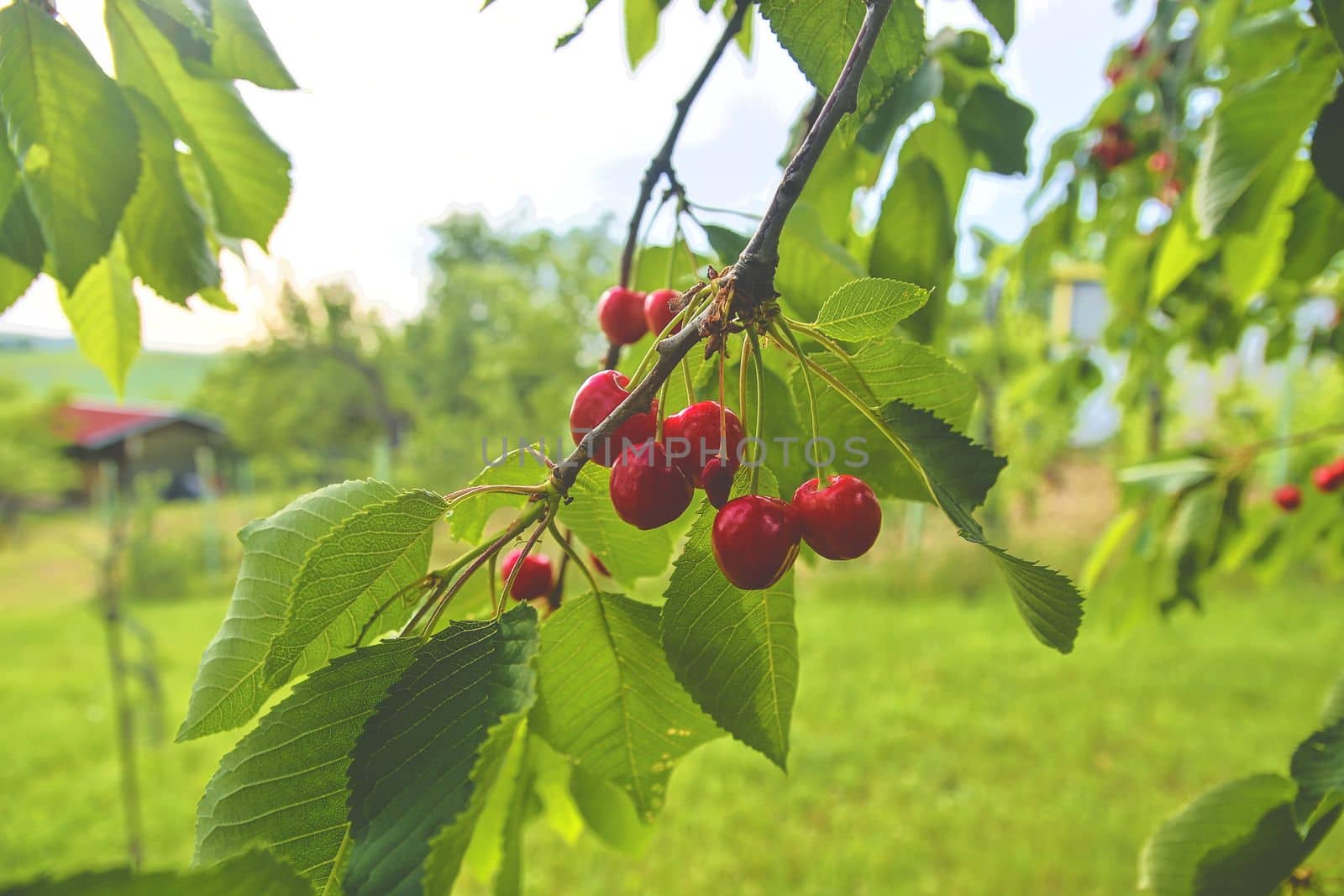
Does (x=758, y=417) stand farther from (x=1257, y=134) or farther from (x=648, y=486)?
(x=1257, y=134)

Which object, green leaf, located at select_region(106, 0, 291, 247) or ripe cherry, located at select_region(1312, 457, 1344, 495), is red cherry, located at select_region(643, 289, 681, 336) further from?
ripe cherry, located at select_region(1312, 457, 1344, 495)

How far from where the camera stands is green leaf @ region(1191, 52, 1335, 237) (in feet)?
3.32

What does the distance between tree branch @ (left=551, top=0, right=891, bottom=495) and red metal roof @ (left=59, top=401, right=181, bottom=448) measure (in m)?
17.9

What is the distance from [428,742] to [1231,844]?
2.48ft

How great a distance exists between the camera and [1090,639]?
18.7 feet

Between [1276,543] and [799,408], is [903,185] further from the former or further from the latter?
[1276,543]

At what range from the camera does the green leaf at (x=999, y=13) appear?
31.4 inches

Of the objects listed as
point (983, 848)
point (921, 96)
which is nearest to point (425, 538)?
point (921, 96)

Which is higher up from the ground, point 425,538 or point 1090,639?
point 425,538

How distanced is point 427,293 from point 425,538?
14.1m

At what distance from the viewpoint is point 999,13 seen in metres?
0.80

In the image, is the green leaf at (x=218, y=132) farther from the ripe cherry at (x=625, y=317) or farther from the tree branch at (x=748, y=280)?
the tree branch at (x=748, y=280)

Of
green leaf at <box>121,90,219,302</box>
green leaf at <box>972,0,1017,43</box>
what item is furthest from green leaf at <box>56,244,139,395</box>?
green leaf at <box>972,0,1017,43</box>

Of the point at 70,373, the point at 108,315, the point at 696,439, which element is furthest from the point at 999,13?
the point at 70,373
